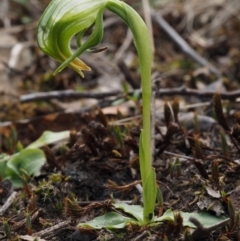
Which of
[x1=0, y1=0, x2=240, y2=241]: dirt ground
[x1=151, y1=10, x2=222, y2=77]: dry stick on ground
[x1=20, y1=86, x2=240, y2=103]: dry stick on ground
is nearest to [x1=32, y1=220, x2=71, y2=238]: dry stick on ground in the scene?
[x1=0, y1=0, x2=240, y2=241]: dirt ground

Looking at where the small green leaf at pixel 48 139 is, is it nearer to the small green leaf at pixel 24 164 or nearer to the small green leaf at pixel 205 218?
the small green leaf at pixel 24 164

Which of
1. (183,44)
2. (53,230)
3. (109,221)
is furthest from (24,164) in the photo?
(183,44)

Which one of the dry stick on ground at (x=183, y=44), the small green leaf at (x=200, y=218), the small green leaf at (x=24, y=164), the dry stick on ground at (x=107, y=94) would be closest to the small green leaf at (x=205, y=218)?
the small green leaf at (x=200, y=218)

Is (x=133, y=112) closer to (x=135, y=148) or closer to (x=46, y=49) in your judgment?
(x=135, y=148)

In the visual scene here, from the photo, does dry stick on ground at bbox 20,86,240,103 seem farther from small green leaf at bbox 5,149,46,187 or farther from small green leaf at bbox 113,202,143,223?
small green leaf at bbox 113,202,143,223

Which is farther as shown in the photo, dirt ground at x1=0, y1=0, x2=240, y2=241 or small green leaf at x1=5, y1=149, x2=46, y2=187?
small green leaf at x1=5, y1=149, x2=46, y2=187

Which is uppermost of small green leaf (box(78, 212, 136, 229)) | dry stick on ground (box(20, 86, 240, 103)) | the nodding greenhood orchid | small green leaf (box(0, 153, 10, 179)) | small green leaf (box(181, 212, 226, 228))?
the nodding greenhood orchid

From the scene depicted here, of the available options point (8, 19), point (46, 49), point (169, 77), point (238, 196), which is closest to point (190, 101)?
point (169, 77)
